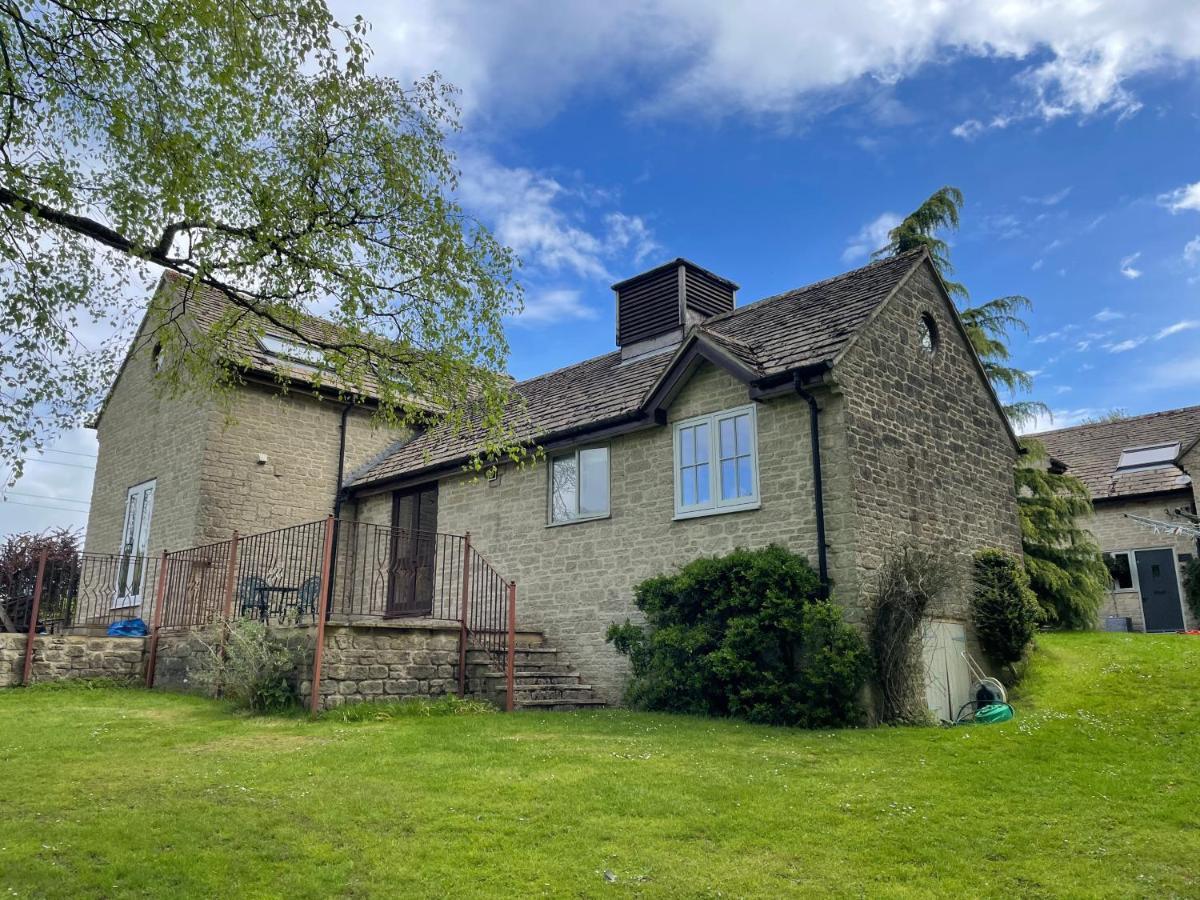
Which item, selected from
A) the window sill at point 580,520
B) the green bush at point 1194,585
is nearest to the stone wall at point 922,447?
the window sill at point 580,520

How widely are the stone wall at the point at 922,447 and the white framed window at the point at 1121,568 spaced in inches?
397

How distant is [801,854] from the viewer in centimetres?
619

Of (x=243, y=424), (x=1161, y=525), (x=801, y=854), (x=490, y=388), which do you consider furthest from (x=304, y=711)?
(x=1161, y=525)

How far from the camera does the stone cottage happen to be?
12.6m

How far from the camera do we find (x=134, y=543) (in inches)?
802

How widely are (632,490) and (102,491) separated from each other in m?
14.9

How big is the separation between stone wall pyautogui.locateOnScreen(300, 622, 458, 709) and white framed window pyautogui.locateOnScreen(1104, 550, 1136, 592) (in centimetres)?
1909

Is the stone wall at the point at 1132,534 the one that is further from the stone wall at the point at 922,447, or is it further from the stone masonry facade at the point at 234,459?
the stone masonry facade at the point at 234,459

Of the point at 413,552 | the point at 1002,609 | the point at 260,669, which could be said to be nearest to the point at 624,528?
the point at 260,669

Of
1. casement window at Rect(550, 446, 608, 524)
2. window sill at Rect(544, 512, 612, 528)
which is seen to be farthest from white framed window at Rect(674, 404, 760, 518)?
casement window at Rect(550, 446, 608, 524)

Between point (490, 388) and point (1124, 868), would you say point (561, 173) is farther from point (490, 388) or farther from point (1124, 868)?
point (1124, 868)

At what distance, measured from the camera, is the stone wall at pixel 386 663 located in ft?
38.9

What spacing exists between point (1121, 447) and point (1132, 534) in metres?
3.81

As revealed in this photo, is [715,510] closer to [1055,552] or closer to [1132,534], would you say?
[1055,552]
